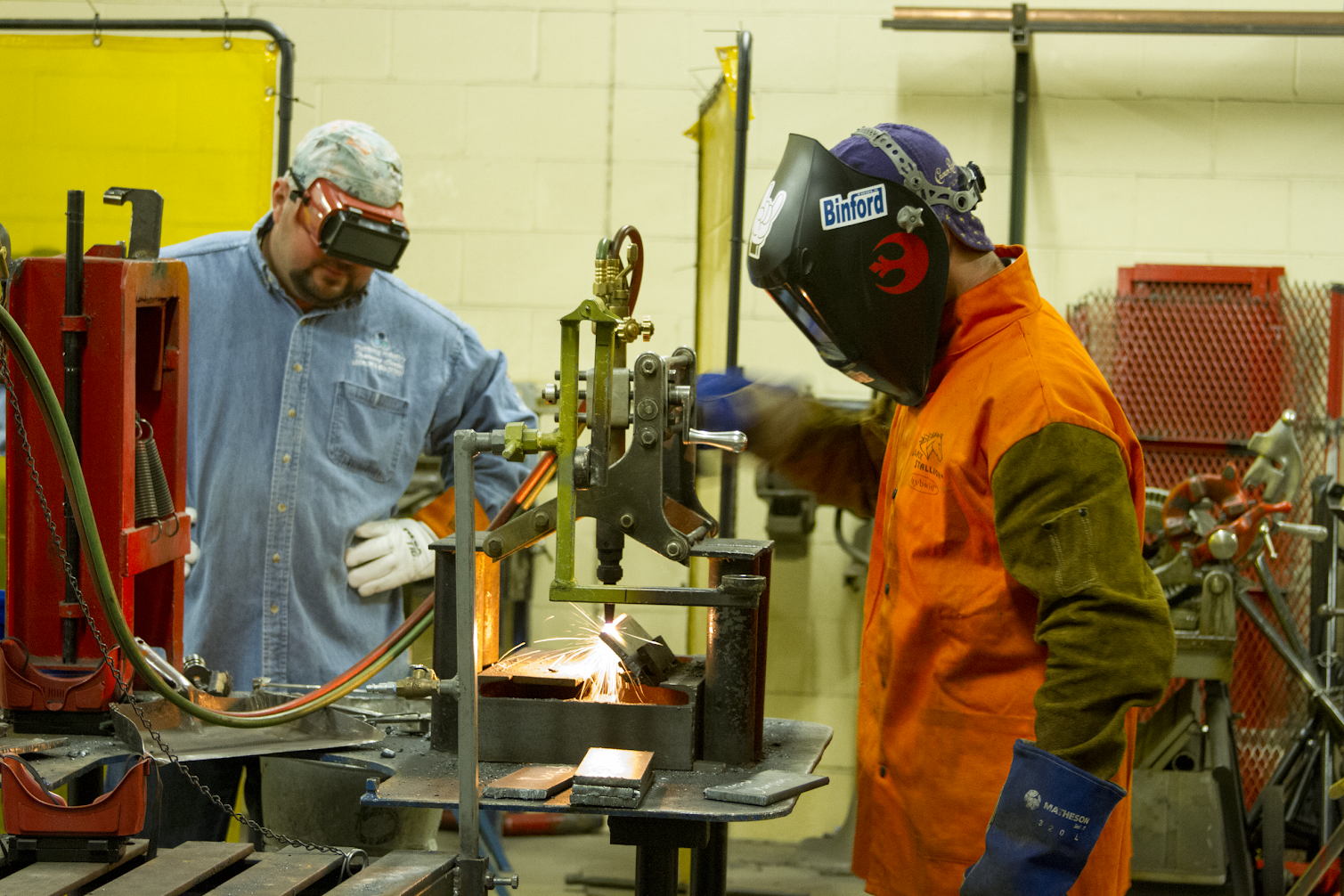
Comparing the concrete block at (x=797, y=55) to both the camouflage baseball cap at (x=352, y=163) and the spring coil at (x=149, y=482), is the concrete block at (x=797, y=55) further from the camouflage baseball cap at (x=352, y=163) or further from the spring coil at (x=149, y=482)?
the spring coil at (x=149, y=482)

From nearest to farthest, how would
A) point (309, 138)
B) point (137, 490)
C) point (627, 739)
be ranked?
1. point (627, 739)
2. point (137, 490)
3. point (309, 138)

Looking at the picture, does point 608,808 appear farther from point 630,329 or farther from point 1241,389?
point 1241,389

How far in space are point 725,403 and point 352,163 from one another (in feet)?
2.95

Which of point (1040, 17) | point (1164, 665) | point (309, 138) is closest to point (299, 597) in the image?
point (309, 138)

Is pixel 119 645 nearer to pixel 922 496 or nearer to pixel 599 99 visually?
pixel 922 496

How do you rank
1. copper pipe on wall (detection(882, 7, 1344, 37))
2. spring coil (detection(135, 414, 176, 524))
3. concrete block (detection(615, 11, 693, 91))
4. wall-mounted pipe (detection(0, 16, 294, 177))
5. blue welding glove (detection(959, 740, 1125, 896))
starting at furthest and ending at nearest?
concrete block (detection(615, 11, 693, 91))
copper pipe on wall (detection(882, 7, 1344, 37))
wall-mounted pipe (detection(0, 16, 294, 177))
spring coil (detection(135, 414, 176, 524))
blue welding glove (detection(959, 740, 1125, 896))

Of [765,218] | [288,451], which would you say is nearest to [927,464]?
[765,218]

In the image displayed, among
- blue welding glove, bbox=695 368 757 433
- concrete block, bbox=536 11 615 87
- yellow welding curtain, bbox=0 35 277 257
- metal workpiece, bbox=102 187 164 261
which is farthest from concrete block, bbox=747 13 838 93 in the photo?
metal workpiece, bbox=102 187 164 261

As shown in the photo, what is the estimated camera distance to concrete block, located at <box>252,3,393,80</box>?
375 centimetres

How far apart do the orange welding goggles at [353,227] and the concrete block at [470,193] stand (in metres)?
1.47

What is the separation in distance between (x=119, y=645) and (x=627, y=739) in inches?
26.9

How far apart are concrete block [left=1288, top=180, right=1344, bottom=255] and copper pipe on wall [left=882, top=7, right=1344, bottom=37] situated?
45cm

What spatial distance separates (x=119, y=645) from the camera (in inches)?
64.2

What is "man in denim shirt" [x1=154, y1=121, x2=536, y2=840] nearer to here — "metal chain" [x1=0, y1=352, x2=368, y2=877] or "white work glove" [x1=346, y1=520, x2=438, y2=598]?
"white work glove" [x1=346, y1=520, x2=438, y2=598]
